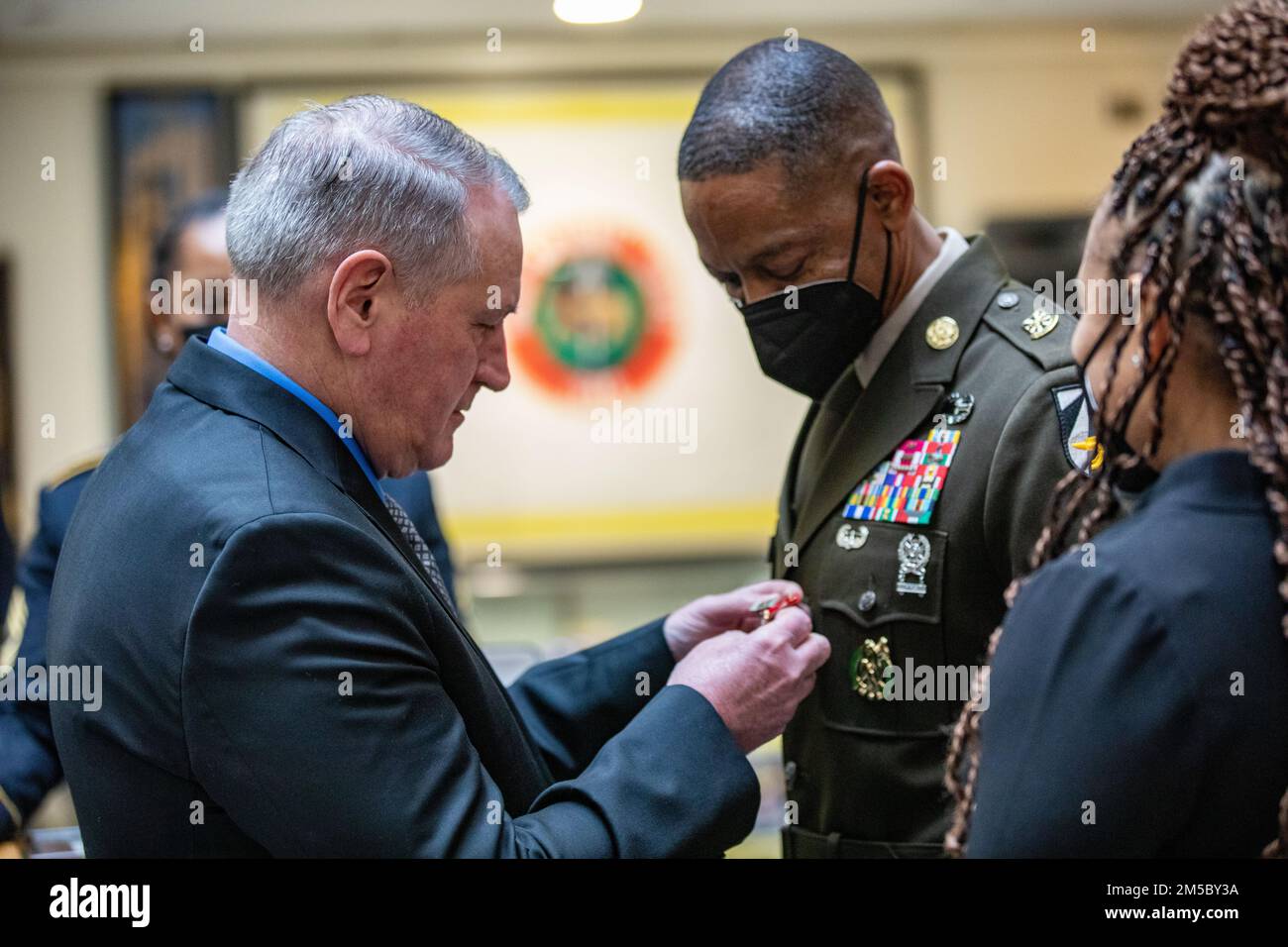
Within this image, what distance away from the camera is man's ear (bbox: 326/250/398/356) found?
4.40 ft

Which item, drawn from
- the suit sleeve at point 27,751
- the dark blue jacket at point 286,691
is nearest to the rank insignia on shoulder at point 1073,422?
the dark blue jacket at point 286,691

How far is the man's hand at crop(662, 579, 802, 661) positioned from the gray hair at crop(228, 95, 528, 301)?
62 centimetres

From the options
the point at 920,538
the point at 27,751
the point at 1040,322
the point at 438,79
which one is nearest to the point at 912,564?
the point at 920,538

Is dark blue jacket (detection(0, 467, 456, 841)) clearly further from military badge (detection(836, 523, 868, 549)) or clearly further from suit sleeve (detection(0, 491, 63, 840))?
military badge (detection(836, 523, 868, 549))

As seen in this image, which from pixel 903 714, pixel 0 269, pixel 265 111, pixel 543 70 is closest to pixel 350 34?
pixel 265 111

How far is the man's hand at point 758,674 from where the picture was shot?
1.41 metres

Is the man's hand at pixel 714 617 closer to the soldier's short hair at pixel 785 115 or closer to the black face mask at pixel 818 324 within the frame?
the black face mask at pixel 818 324

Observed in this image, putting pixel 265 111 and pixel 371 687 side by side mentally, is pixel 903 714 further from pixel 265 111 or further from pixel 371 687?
pixel 265 111

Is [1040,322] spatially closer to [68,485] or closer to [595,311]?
[68,485]

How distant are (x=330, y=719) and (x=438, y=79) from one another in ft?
13.5

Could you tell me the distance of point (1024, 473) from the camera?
1528 mm

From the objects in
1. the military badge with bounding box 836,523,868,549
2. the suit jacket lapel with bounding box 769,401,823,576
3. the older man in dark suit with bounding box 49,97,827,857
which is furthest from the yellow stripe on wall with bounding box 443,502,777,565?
the older man in dark suit with bounding box 49,97,827,857
